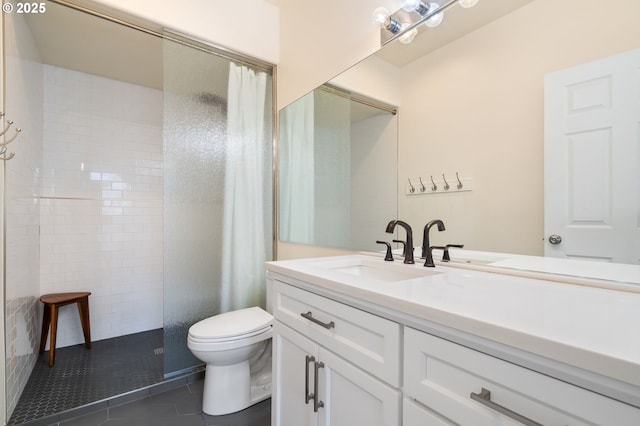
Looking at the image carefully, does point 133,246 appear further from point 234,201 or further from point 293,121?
point 293,121

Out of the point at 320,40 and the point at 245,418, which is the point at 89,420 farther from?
the point at 320,40

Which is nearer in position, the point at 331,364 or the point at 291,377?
the point at 331,364

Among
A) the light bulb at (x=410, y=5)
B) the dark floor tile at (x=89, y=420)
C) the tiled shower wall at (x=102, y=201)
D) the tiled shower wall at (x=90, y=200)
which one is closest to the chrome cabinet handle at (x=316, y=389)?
the dark floor tile at (x=89, y=420)

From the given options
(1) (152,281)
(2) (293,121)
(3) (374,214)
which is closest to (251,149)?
(2) (293,121)

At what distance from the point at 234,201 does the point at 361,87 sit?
115 centimetres

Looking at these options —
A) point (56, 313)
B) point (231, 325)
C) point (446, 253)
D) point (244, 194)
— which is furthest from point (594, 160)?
point (56, 313)

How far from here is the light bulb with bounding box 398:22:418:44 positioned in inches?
51.8

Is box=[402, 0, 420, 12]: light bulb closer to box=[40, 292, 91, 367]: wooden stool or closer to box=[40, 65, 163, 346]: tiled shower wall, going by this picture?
box=[40, 65, 163, 346]: tiled shower wall

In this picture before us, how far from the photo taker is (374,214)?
1.54 meters

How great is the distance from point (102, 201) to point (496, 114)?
3021 millimetres

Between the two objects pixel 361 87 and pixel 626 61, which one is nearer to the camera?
pixel 626 61

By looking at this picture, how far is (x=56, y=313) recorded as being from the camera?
2104mm

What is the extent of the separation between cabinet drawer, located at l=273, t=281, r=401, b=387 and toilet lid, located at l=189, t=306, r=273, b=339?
57 cm

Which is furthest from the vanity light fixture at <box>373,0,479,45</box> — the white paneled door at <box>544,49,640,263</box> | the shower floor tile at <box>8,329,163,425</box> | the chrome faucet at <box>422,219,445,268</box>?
the shower floor tile at <box>8,329,163,425</box>
